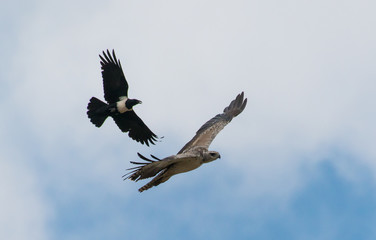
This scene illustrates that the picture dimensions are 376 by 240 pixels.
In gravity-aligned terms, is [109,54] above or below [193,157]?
above

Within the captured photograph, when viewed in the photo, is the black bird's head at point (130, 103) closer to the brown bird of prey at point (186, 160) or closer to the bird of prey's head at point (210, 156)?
the brown bird of prey at point (186, 160)

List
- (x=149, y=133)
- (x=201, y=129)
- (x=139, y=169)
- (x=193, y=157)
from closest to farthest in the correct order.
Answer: (x=139, y=169) → (x=193, y=157) → (x=201, y=129) → (x=149, y=133)

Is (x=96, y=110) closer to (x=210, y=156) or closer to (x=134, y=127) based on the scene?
(x=134, y=127)

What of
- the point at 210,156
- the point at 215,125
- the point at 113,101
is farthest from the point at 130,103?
the point at 210,156

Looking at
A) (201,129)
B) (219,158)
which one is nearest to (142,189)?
(219,158)

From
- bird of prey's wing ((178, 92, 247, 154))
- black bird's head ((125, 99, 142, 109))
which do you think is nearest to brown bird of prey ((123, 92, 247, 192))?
bird of prey's wing ((178, 92, 247, 154))

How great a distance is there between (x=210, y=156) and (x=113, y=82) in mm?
6953

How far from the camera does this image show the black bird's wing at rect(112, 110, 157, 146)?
2545 centimetres

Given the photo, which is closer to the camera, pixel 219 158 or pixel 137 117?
pixel 219 158

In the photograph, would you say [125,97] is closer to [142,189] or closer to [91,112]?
[91,112]

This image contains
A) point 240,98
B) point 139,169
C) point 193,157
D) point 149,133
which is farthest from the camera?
point 149,133

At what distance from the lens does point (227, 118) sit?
925 inches

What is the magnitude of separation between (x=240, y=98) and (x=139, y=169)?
25.7 feet

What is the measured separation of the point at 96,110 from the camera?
24.5 metres
